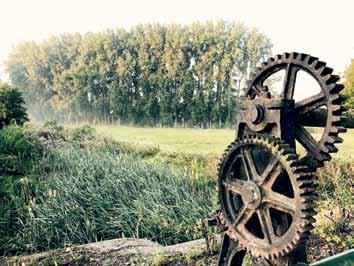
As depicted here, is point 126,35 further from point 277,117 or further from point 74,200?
point 277,117

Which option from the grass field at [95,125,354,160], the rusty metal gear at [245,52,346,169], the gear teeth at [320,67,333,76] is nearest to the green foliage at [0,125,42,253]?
the grass field at [95,125,354,160]

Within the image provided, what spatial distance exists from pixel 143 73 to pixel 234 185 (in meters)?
10.6

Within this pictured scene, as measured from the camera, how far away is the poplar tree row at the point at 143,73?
11344mm

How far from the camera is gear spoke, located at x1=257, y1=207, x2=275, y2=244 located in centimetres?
202

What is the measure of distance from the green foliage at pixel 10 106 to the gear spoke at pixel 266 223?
7.95 metres

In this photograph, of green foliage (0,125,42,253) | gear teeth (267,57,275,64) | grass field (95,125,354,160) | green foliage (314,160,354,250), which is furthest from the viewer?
grass field (95,125,354,160)

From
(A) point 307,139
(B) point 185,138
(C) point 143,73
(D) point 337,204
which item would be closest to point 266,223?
(A) point 307,139

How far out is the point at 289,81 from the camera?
215 cm

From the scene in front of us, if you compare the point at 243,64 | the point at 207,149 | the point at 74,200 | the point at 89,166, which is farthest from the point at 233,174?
the point at 243,64

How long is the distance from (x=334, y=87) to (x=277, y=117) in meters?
0.28

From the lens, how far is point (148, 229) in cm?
491

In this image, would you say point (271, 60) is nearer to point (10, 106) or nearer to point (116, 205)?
point (116, 205)

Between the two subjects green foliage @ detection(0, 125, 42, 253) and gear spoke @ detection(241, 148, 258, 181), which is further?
green foliage @ detection(0, 125, 42, 253)

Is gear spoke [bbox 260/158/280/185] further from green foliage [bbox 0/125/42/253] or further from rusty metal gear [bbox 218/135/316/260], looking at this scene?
green foliage [bbox 0/125/42/253]
